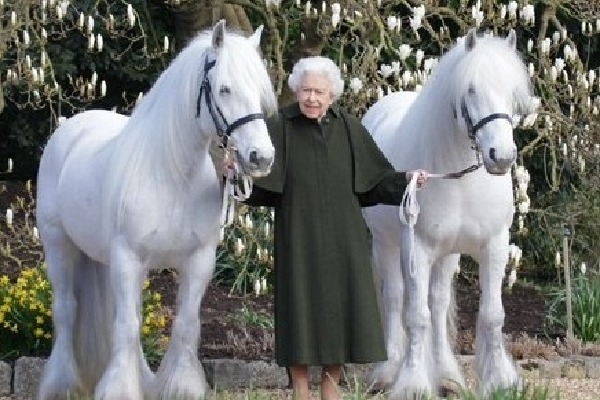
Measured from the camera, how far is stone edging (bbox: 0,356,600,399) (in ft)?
23.5

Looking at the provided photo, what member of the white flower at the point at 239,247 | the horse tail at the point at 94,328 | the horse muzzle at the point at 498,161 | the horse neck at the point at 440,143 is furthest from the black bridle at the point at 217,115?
the white flower at the point at 239,247

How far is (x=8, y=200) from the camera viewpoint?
12.4 meters

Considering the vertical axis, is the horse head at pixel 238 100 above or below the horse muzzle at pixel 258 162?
above

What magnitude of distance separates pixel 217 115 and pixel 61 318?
5.43 ft

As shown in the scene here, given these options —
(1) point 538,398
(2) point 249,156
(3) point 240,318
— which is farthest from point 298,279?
(3) point 240,318

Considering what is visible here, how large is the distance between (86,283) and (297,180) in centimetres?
153

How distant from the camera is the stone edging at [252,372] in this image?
715 centimetres

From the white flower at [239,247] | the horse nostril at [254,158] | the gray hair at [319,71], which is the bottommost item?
the horse nostril at [254,158]

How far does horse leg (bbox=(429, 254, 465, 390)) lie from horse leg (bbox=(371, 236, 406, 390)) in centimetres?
18

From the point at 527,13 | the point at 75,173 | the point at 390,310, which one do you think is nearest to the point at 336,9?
the point at 527,13

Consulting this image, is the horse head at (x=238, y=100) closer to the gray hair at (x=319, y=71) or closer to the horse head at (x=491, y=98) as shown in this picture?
the gray hair at (x=319, y=71)

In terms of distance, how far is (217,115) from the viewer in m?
5.62

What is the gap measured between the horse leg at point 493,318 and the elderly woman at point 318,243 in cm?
80

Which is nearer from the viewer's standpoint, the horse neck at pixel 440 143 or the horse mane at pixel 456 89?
the horse mane at pixel 456 89
